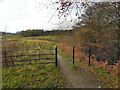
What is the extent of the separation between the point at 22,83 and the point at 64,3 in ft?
12.7

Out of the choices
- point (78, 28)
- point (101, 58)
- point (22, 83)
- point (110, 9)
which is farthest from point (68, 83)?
point (78, 28)

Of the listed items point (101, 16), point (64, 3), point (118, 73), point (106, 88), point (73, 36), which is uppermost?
point (101, 16)

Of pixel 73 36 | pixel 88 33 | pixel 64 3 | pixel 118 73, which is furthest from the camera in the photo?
pixel 73 36

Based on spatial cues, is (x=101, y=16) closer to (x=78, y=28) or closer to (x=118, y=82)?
(x=78, y=28)

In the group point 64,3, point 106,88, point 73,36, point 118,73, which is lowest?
point 106,88

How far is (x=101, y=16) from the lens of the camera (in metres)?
5.79

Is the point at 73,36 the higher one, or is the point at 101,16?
the point at 101,16

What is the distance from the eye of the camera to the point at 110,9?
15.6 feet

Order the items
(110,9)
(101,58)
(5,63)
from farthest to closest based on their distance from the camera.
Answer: (101,58) → (5,63) → (110,9)

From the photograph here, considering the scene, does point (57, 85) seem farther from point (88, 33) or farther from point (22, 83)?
point (88, 33)

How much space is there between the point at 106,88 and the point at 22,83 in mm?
3668

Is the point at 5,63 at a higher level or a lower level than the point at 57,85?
higher

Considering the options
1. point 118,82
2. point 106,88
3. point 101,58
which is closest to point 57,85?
point 106,88

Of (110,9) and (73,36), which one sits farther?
(73,36)
